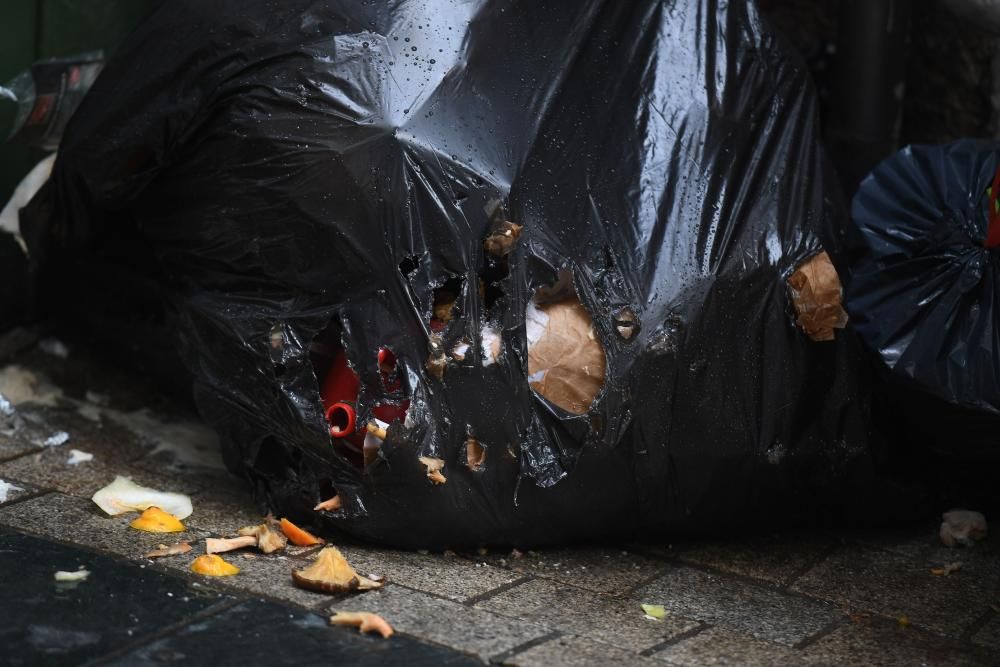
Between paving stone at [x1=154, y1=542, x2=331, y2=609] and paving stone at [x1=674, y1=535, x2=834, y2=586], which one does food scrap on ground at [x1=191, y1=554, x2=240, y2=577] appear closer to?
paving stone at [x1=154, y1=542, x2=331, y2=609]

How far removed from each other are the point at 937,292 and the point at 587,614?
3.10ft

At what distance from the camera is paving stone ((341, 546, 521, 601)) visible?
2.29 meters

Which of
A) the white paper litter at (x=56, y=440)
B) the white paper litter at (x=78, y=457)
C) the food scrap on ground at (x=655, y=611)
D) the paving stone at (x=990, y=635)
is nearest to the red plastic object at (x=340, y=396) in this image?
the food scrap on ground at (x=655, y=611)

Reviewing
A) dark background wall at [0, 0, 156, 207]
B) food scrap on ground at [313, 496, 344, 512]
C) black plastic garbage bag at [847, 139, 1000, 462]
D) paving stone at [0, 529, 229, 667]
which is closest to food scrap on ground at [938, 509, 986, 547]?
black plastic garbage bag at [847, 139, 1000, 462]

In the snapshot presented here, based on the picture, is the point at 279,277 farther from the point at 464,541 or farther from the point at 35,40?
the point at 35,40

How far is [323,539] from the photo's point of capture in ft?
8.13

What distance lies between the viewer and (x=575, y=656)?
2.00 metres

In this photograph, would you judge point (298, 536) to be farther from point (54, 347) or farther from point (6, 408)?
point (54, 347)

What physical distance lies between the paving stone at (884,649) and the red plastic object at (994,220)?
0.76 meters

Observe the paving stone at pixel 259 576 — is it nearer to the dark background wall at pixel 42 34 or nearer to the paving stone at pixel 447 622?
the paving stone at pixel 447 622

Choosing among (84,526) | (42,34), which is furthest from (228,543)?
(42,34)

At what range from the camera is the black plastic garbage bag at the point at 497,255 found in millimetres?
2328

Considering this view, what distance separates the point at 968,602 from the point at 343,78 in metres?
1.55

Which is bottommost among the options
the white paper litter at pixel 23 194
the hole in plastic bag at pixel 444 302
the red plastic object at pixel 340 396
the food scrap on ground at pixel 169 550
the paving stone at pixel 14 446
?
the food scrap on ground at pixel 169 550
